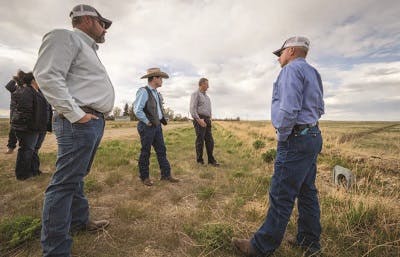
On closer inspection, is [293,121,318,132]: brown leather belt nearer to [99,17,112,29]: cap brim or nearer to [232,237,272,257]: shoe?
[232,237,272,257]: shoe

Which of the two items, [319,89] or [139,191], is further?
[139,191]

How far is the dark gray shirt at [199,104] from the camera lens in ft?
22.3

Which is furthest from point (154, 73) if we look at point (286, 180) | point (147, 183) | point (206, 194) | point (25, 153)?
point (286, 180)

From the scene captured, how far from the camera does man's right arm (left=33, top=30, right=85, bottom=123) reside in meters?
1.95

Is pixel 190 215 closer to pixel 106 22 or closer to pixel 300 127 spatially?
pixel 300 127

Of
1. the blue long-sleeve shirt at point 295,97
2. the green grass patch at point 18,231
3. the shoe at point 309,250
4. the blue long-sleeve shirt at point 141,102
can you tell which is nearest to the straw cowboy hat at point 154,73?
the blue long-sleeve shirt at point 141,102

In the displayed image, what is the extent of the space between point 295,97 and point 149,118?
324 cm

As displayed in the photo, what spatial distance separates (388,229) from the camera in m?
2.85

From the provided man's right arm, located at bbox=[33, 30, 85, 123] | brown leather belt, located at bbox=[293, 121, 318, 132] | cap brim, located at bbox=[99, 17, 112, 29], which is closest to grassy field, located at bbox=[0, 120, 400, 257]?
brown leather belt, located at bbox=[293, 121, 318, 132]

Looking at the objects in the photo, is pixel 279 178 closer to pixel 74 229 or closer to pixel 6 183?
pixel 74 229

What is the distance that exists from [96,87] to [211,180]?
373 cm

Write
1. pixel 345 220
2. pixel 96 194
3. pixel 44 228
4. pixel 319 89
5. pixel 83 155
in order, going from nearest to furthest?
1. pixel 44 228
2. pixel 83 155
3. pixel 319 89
4. pixel 345 220
5. pixel 96 194

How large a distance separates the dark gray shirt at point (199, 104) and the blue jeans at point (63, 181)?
463 centimetres

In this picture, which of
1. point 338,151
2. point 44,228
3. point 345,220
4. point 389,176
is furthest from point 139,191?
point 338,151
